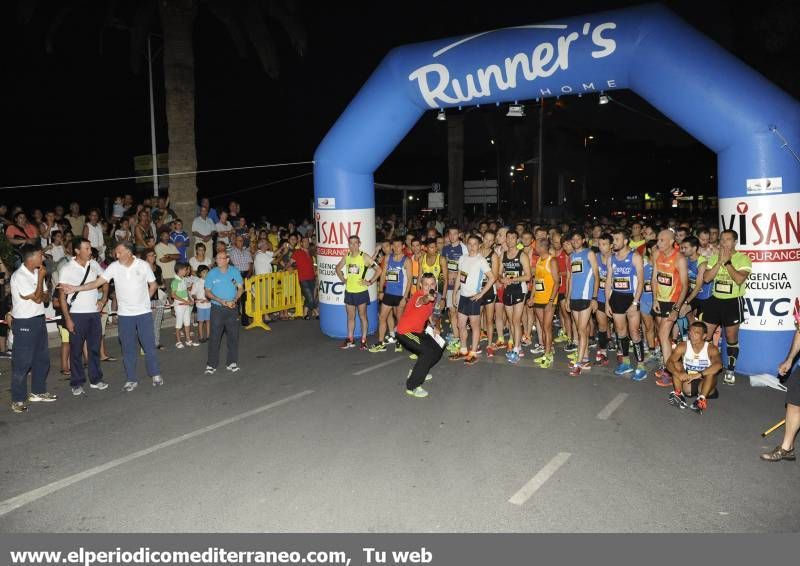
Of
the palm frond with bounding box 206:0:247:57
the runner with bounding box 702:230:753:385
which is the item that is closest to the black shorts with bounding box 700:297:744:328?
the runner with bounding box 702:230:753:385

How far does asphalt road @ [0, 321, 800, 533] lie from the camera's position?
4.58m

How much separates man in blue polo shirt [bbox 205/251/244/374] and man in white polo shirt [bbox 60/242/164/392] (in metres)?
0.98

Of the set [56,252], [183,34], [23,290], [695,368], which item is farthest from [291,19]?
[695,368]

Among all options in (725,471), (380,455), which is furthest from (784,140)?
(380,455)

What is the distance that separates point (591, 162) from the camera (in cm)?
7381

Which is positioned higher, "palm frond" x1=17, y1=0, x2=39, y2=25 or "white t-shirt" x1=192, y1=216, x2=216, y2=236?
"palm frond" x1=17, y1=0, x2=39, y2=25

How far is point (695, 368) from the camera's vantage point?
7.26 m

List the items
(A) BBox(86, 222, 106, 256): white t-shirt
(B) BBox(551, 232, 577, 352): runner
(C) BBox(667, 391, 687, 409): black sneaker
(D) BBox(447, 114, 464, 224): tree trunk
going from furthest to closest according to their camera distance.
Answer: (D) BBox(447, 114, 464, 224): tree trunk, (A) BBox(86, 222, 106, 256): white t-shirt, (B) BBox(551, 232, 577, 352): runner, (C) BBox(667, 391, 687, 409): black sneaker

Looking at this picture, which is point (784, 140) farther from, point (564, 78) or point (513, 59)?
point (513, 59)

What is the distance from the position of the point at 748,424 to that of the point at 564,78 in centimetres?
550

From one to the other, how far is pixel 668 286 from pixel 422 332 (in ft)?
11.0

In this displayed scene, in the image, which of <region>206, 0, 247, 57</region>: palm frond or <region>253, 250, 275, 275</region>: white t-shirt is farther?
<region>206, 0, 247, 57</region>: palm frond

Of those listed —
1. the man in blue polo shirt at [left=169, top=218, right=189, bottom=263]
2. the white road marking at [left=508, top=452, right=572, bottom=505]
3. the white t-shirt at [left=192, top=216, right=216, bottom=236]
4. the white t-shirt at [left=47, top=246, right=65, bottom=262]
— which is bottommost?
the white road marking at [left=508, top=452, right=572, bottom=505]

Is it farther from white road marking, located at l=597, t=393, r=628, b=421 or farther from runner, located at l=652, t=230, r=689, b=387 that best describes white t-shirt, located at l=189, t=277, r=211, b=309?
runner, located at l=652, t=230, r=689, b=387
